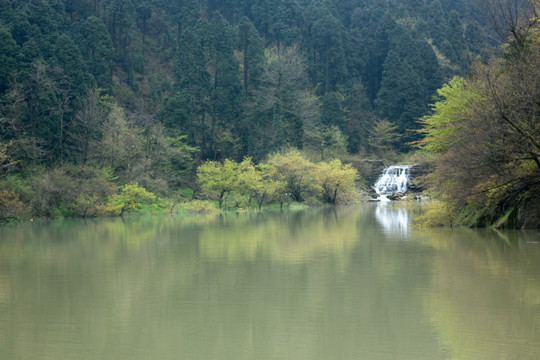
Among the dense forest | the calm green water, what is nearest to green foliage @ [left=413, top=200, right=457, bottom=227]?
the calm green water

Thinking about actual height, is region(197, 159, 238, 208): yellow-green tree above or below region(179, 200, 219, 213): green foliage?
above

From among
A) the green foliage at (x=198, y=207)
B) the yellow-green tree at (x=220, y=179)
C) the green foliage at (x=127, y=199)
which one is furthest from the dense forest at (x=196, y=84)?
the yellow-green tree at (x=220, y=179)

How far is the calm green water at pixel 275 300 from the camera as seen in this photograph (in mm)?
8453

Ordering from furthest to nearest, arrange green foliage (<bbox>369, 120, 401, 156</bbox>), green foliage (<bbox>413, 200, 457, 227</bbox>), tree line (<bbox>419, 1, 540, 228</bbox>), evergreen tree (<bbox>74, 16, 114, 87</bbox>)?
green foliage (<bbox>369, 120, 401, 156</bbox>)
evergreen tree (<bbox>74, 16, 114, 87</bbox>)
green foliage (<bbox>413, 200, 457, 227</bbox>)
tree line (<bbox>419, 1, 540, 228</bbox>)

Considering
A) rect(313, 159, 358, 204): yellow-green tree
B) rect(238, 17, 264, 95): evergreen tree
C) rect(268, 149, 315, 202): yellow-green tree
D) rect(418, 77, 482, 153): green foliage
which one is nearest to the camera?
rect(418, 77, 482, 153): green foliage

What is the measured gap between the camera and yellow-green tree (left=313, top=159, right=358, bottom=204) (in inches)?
2143

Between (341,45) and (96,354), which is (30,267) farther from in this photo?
(341,45)

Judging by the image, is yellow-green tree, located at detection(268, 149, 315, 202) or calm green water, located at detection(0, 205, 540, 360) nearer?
calm green water, located at detection(0, 205, 540, 360)

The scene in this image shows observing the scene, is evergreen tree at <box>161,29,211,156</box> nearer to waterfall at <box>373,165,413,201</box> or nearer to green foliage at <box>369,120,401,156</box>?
waterfall at <box>373,165,413,201</box>

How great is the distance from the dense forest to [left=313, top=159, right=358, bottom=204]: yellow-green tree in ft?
21.0

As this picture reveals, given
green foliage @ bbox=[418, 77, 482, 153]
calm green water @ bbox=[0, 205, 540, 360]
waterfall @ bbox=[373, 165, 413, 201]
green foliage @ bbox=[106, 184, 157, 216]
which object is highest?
green foliage @ bbox=[418, 77, 482, 153]

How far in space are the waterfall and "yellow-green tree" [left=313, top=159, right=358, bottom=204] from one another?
830cm

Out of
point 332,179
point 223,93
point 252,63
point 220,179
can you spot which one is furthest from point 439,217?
point 252,63

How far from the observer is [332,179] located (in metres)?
55.2
